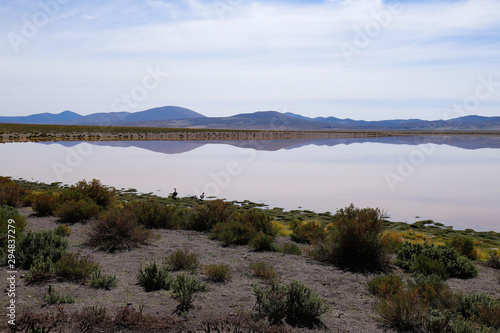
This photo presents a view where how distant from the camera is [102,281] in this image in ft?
21.8

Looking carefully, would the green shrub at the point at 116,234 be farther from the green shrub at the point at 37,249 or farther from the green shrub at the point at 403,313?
the green shrub at the point at 403,313

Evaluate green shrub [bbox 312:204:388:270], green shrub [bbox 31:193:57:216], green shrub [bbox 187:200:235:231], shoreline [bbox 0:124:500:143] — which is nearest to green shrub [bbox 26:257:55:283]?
green shrub [bbox 187:200:235:231]

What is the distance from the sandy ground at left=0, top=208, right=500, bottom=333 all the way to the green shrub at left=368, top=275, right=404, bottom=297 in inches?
6.1

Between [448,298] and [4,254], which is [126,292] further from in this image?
[448,298]

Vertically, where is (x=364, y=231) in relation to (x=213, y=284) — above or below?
above

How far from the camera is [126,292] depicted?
6.54 meters

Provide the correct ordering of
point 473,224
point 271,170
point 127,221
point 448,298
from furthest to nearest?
point 271,170
point 473,224
point 127,221
point 448,298

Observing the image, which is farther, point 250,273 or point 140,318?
point 250,273

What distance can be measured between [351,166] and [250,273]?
27.3 metres

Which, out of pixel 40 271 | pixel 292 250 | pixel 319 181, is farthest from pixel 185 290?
pixel 319 181

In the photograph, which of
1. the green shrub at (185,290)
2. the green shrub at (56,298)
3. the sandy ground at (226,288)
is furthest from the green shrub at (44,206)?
the green shrub at (185,290)

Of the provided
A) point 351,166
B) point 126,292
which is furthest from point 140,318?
point 351,166

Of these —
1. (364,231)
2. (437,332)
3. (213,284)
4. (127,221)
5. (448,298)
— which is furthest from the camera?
(127,221)

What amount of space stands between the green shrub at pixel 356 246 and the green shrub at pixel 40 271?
18.5ft
